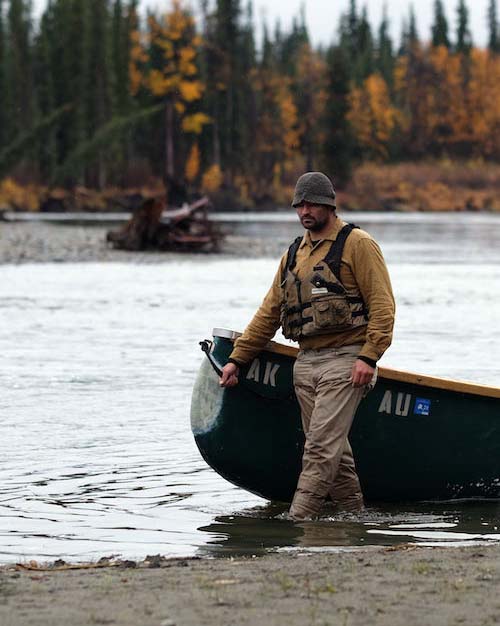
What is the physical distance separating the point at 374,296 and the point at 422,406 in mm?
884

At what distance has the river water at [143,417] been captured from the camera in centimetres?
700

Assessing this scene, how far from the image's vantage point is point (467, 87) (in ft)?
398

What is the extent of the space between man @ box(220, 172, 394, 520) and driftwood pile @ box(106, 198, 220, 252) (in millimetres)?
28034

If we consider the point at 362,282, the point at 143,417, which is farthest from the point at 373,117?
the point at 362,282

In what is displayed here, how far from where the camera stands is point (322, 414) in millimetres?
7020

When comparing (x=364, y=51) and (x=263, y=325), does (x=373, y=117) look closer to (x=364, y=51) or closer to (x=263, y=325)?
(x=364, y=51)

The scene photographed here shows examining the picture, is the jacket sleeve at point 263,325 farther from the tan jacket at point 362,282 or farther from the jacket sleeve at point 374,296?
the jacket sleeve at point 374,296

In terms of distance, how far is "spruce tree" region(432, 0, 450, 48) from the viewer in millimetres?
138250

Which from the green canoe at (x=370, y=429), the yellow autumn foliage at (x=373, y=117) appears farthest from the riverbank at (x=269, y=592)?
the yellow autumn foliage at (x=373, y=117)

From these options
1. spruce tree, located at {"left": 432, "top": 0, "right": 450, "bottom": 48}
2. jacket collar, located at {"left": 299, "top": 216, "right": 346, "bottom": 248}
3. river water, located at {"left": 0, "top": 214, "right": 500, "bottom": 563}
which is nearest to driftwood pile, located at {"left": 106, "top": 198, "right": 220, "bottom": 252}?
river water, located at {"left": 0, "top": 214, "right": 500, "bottom": 563}

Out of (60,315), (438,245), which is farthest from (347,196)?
(60,315)

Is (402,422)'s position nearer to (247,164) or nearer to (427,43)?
(247,164)

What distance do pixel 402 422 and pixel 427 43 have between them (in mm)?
126105

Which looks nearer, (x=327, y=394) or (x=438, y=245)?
(x=327, y=394)
